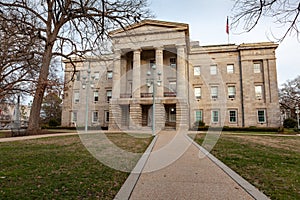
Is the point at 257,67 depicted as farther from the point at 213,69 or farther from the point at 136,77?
the point at 136,77

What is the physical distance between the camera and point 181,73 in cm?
2859

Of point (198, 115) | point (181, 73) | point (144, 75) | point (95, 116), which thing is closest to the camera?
point (181, 73)

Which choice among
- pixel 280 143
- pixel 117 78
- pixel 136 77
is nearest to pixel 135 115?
pixel 136 77

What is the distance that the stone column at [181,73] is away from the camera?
91.8 feet

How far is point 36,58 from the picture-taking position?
58.0 feet

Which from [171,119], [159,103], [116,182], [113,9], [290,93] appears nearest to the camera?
[116,182]

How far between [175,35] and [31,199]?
28.2m

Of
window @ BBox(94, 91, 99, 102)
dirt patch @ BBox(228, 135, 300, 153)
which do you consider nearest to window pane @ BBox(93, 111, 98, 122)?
window @ BBox(94, 91, 99, 102)

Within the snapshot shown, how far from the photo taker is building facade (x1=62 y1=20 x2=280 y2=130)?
28.6m

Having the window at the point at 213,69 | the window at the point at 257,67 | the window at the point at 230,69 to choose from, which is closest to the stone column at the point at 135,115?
the window at the point at 213,69

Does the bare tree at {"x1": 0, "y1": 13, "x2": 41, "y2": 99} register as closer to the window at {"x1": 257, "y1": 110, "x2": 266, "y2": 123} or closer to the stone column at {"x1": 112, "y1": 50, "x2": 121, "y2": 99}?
the stone column at {"x1": 112, "y1": 50, "x2": 121, "y2": 99}

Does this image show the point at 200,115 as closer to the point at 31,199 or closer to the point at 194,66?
the point at 194,66

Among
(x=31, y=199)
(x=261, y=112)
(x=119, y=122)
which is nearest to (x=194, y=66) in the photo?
(x=261, y=112)

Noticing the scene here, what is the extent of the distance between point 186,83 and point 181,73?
249cm
